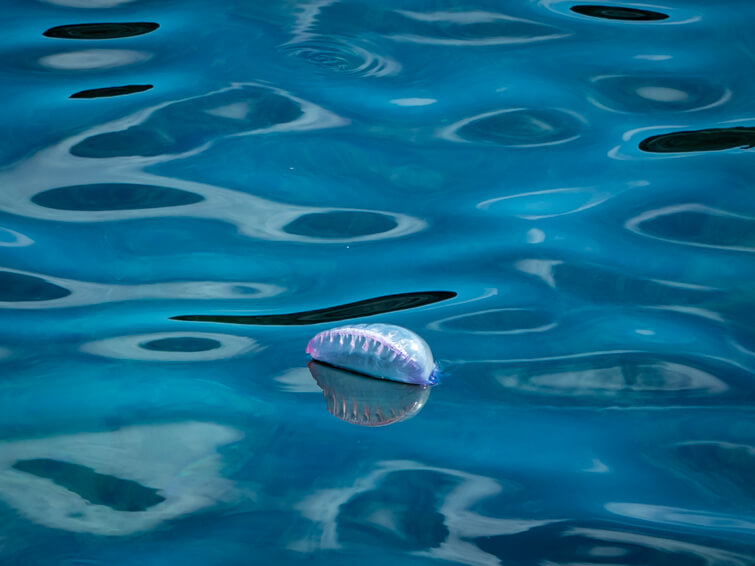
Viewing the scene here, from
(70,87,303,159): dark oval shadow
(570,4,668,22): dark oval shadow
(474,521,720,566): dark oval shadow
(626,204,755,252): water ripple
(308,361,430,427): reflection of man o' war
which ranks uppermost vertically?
(570,4,668,22): dark oval shadow

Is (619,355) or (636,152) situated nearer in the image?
(619,355)

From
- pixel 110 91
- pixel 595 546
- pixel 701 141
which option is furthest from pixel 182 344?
pixel 701 141

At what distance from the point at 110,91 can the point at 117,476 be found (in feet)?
5.53

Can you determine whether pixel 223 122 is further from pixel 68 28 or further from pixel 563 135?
pixel 563 135

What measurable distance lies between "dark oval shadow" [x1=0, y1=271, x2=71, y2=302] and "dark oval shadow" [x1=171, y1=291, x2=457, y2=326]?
1.12 feet

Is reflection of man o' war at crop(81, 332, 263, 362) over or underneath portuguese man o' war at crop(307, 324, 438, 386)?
underneath

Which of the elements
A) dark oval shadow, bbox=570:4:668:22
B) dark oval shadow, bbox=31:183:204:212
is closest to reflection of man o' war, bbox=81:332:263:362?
dark oval shadow, bbox=31:183:204:212

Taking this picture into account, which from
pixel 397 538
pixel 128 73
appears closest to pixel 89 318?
pixel 397 538

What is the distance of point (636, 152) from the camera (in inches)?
109

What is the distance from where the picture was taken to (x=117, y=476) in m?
1.72

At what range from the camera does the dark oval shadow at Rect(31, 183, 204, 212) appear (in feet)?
8.39

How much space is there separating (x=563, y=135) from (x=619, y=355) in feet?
3.54

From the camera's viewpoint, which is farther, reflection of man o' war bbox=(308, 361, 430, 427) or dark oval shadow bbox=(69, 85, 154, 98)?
dark oval shadow bbox=(69, 85, 154, 98)

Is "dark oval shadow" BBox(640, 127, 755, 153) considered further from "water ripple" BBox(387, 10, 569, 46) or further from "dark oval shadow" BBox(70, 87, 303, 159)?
→ "dark oval shadow" BBox(70, 87, 303, 159)
